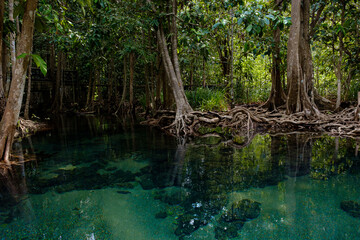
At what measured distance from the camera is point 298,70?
745cm

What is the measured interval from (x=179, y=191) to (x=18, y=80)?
2.96m

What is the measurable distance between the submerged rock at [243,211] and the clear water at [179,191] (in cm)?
6

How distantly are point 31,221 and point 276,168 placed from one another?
327cm

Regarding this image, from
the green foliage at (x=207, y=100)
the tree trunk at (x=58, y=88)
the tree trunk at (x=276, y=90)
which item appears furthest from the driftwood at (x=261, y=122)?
the tree trunk at (x=58, y=88)

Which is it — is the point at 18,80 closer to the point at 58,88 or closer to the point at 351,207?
the point at 351,207

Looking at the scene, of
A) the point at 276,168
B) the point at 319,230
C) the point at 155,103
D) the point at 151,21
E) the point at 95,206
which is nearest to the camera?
the point at 319,230

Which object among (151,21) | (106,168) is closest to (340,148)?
(106,168)

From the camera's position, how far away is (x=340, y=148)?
4848mm

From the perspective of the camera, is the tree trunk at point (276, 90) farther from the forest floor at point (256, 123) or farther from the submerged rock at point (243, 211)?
the submerged rock at point (243, 211)

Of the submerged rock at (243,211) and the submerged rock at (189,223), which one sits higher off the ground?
the submerged rock at (243,211)

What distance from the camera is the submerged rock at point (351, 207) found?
2.45 m

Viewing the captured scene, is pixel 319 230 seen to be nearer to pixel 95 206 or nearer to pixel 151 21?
pixel 95 206

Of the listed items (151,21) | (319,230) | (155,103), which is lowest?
(319,230)

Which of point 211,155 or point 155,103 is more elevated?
point 155,103
